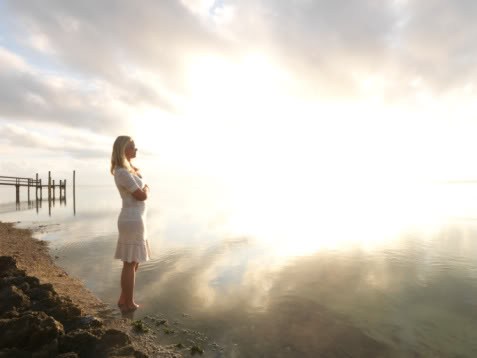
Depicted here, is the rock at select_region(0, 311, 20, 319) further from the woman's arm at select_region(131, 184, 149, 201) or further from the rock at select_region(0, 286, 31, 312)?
the woman's arm at select_region(131, 184, 149, 201)

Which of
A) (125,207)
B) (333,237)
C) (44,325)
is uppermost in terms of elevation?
(125,207)

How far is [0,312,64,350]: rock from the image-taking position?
329 centimetres

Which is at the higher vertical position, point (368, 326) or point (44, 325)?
point (44, 325)

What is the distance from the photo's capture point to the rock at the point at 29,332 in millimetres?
3285

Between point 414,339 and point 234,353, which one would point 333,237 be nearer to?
point 414,339

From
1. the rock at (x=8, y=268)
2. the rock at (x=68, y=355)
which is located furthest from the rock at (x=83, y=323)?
the rock at (x=8, y=268)

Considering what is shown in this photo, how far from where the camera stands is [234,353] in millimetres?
3957

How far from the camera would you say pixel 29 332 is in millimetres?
3357

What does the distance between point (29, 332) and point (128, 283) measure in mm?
1649

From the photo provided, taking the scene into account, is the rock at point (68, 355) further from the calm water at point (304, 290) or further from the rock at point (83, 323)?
the calm water at point (304, 290)

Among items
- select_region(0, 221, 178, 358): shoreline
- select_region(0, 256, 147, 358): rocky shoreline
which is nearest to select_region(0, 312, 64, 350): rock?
select_region(0, 256, 147, 358): rocky shoreline

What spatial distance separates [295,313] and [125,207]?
133 inches

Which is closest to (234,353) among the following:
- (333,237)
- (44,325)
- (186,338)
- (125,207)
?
(186,338)

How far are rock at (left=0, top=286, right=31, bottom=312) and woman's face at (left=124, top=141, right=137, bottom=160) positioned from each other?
2.41 meters
